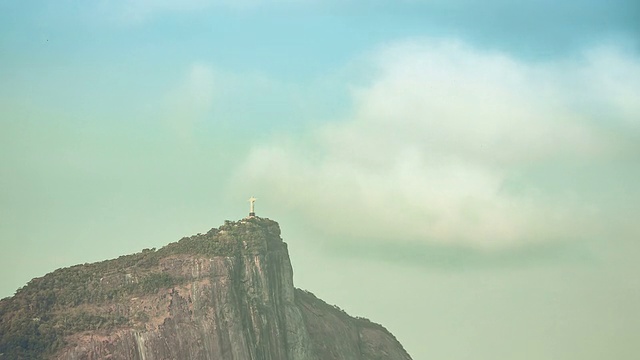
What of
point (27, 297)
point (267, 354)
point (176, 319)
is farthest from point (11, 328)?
point (267, 354)

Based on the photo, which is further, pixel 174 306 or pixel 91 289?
pixel 91 289

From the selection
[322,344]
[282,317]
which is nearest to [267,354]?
[282,317]

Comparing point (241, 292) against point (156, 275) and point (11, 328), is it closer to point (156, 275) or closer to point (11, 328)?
point (156, 275)

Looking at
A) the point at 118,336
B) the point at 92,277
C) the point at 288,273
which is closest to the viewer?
the point at 118,336

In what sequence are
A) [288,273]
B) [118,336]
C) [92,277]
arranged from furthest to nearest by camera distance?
[288,273] < [92,277] < [118,336]

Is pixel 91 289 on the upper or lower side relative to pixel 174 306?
upper

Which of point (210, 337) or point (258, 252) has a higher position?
point (258, 252)

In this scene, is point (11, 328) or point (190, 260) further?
point (190, 260)
